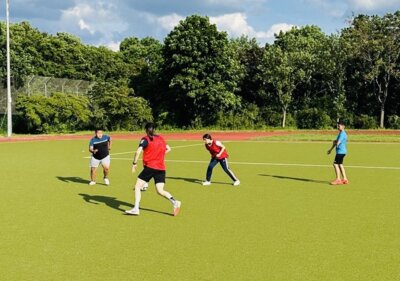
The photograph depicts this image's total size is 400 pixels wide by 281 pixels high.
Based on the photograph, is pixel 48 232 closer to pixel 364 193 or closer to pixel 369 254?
pixel 369 254

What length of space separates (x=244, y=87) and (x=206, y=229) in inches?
1696

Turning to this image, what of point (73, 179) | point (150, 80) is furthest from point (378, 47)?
point (73, 179)

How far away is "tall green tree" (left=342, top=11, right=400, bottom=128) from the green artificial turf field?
32.2 metres

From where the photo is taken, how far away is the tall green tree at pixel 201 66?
1716 inches

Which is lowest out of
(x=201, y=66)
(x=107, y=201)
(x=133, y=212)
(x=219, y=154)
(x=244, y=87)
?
(x=107, y=201)

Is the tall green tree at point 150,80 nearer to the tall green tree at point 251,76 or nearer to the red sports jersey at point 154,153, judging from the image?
the tall green tree at point 251,76

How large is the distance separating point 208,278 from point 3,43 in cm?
4839

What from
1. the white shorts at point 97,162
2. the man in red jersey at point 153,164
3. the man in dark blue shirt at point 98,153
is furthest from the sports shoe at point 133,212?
the white shorts at point 97,162

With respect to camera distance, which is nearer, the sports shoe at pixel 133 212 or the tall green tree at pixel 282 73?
the sports shoe at pixel 133 212

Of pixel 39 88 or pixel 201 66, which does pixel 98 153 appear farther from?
pixel 39 88

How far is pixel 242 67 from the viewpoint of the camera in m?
48.4

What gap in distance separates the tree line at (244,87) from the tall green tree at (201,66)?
0.29 ft

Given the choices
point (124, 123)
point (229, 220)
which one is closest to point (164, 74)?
point (124, 123)

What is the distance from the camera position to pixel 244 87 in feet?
166
